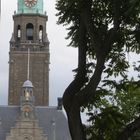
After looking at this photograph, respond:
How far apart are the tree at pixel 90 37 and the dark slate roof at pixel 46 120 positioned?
8263 centimetres

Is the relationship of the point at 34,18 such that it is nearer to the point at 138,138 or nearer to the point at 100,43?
the point at 138,138

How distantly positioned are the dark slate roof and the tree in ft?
271

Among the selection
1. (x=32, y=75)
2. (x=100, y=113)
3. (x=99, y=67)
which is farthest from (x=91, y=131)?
(x=32, y=75)

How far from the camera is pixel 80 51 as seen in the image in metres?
16.0

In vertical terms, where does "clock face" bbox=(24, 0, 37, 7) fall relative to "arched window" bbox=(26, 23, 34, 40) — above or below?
above

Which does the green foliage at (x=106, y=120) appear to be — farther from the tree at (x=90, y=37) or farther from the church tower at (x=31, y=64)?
the church tower at (x=31, y=64)

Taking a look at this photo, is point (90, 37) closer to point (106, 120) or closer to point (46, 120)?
point (106, 120)

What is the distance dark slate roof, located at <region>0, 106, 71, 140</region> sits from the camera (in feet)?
326

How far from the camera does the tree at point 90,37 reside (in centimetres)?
1559

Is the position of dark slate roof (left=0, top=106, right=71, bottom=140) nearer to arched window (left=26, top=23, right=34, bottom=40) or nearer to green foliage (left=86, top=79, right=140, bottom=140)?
arched window (left=26, top=23, right=34, bottom=40)

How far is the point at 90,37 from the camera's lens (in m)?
15.8

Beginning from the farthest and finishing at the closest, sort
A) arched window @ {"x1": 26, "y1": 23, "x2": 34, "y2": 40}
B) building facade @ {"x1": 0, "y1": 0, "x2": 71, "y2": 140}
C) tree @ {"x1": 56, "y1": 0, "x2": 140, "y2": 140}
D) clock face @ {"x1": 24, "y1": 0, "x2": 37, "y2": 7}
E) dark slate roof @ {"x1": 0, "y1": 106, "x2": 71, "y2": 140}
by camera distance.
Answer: clock face @ {"x1": 24, "y1": 0, "x2": 37, "y2": 7}
arched window @ {"x1": 26, "y1": 23, "x2": 34, "y2": 40}
building facade @ {"x1": 0, "y1": 0, "x2": 71, "y2": 140}
dark slate roof @ {"x1": 0, "y1": 106, "x2": 71, "y2": 140}
tree @ {"x1": 56, "y1": 0, "x2": 140, "y2": 140}

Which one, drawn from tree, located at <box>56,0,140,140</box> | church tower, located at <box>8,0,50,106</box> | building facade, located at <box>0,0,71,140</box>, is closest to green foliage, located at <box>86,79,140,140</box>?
tree, located at <box>56,0,140,140</box>

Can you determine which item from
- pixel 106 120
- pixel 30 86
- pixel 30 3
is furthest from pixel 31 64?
pixel 106 120
